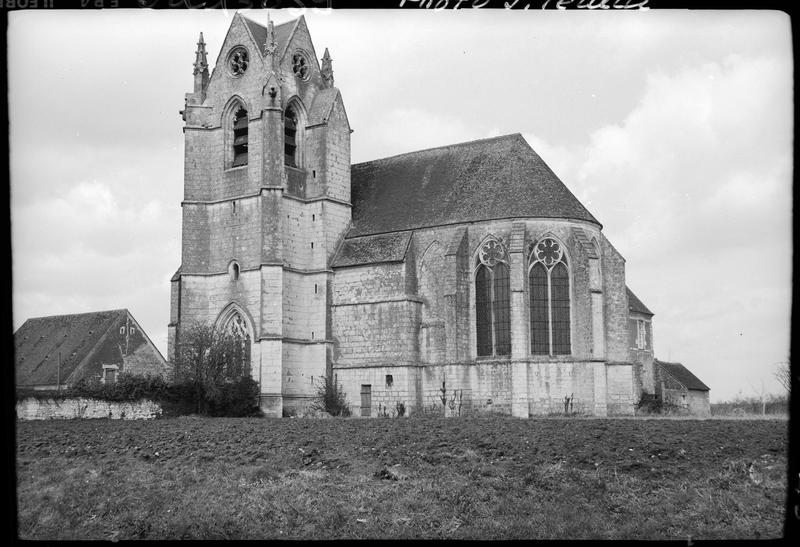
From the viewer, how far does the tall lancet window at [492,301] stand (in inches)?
1518

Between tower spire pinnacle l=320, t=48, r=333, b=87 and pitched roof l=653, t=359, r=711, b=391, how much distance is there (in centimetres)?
2273

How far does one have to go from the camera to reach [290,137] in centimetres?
4381

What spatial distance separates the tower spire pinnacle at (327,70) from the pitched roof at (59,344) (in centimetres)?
1510

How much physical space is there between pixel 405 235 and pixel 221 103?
10961mm

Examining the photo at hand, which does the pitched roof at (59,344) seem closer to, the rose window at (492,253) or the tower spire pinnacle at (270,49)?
the tower spire pinnacle at (270,49)

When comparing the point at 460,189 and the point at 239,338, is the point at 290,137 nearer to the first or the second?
the point at 460,189

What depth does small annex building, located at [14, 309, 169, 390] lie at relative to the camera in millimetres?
44562

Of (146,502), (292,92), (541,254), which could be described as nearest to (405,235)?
(541,254)

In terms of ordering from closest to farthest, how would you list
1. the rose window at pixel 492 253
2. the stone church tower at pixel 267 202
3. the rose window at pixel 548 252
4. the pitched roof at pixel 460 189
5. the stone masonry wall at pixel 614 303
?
the rose window at pixel 548 252 → the rose window at pixel 492 253 → the stone masonry wall at pixel 614 303 → the pitched roof at pixel 460 189 → the stone church tower at pixel 267 202

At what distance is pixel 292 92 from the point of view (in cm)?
4372

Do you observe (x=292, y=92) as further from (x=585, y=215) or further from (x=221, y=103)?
(x=585, y=215)

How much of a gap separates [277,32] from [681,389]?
2772cm

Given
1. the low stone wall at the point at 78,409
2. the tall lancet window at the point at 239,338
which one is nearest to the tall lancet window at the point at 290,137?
the tall lancet window at the point at 239,338

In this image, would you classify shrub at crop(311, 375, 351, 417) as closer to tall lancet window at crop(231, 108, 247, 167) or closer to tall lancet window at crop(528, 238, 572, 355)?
tall lancet window at crop(528, 238, 572, 355)
